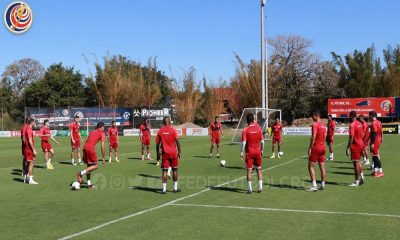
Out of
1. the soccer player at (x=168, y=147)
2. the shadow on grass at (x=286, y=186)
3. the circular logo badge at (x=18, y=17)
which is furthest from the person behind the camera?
the circular logo badge at (x=18, y=17)

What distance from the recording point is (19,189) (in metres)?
13.5

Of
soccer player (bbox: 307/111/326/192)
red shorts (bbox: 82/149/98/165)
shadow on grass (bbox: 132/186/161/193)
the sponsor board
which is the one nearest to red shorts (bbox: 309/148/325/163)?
soccer player (bbox: 307/111/326/192)

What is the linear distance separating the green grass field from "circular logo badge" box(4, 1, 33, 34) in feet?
44.0

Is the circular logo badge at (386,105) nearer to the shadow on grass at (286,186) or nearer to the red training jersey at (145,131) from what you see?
the red training jersey at (145,131)

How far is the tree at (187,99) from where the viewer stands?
2729 inches

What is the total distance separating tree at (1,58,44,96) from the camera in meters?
88.6

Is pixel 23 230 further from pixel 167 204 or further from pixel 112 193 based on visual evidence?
pixel 112 193

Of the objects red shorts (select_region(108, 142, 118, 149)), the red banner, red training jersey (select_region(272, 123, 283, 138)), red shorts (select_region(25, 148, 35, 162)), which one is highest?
the red banner

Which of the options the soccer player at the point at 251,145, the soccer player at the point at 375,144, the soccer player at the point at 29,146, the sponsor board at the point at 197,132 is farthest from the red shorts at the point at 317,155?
the sponsor board at the point at 197,132

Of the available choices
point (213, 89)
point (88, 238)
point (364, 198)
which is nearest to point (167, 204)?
point (88, 238)

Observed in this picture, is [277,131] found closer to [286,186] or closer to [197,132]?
[286,186]

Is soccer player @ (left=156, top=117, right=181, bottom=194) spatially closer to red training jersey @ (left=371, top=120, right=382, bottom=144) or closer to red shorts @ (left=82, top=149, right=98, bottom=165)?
red shorts @ (left=82, top=149, right=98, bottom=165)

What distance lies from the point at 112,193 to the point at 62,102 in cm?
7032

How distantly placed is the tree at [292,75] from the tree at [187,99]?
11.8 m
